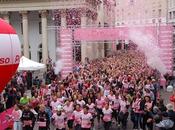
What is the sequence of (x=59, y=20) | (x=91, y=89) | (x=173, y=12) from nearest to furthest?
(x=91, y=89), (x=59, y=20), (x=173, y=12)

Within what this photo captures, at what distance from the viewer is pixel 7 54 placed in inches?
592

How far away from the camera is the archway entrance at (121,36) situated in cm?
3084

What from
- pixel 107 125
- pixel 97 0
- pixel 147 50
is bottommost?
pixel 107 125

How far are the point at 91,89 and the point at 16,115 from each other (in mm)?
4853

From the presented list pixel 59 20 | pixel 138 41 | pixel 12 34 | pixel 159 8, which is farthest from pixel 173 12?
pixel 12 34

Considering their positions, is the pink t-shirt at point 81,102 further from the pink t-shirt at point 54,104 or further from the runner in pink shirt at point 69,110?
the pink t-shirt at point 54,104

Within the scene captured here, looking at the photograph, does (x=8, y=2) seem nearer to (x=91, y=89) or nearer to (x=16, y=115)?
(x=91, y=89)

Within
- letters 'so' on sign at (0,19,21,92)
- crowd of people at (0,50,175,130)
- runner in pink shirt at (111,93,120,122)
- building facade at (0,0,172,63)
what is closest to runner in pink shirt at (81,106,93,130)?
crowd of people at (0,50,175,130)

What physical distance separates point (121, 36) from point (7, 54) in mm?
17438

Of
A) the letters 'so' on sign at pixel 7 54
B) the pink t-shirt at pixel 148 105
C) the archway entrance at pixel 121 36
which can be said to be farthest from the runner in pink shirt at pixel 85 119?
the archway entrance at pixel 121 36

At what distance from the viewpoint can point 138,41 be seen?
32.5 m

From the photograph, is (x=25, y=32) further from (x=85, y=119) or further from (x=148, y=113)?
(x=85, y=119)

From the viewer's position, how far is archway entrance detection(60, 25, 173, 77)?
30.8 metres

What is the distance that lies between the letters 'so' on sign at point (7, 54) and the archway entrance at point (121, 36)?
16189mm
